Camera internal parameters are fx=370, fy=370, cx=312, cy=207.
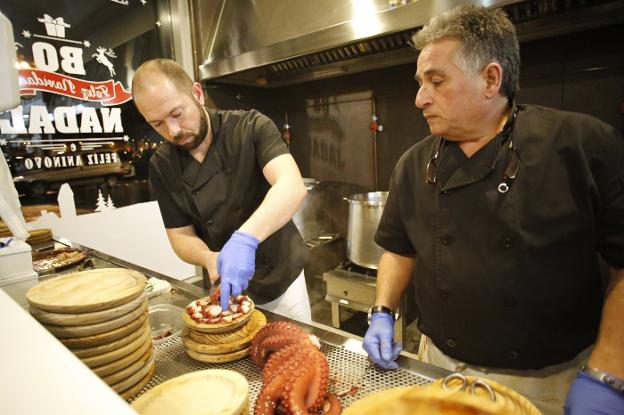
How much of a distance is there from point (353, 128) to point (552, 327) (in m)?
2.81

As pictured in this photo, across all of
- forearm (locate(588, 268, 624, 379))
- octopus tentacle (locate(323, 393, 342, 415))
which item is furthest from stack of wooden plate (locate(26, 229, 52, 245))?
forearm (locate(588, 268, 624, 379))

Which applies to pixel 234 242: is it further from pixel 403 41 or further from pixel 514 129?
pixel 403 41

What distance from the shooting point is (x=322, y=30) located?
8.86 feet

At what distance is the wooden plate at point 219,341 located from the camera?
1.09m

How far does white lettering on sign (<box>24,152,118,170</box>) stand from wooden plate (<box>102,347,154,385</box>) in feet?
10.3

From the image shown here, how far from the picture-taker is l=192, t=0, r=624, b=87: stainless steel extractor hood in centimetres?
227

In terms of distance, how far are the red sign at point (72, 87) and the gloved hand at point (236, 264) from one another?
120 inches

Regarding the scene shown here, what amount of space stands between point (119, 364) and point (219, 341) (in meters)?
0.27

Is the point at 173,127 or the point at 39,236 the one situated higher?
the point at 173,127

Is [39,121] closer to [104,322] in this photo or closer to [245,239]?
[245,239]

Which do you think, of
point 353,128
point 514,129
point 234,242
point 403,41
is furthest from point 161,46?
point 514,129

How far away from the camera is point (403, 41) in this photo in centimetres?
278

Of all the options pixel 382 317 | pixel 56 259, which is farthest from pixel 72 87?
pixel 382 317

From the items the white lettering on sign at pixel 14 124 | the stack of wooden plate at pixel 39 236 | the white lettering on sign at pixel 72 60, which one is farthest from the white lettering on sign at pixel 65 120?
the stack of wooden plate at pixel 39 236
